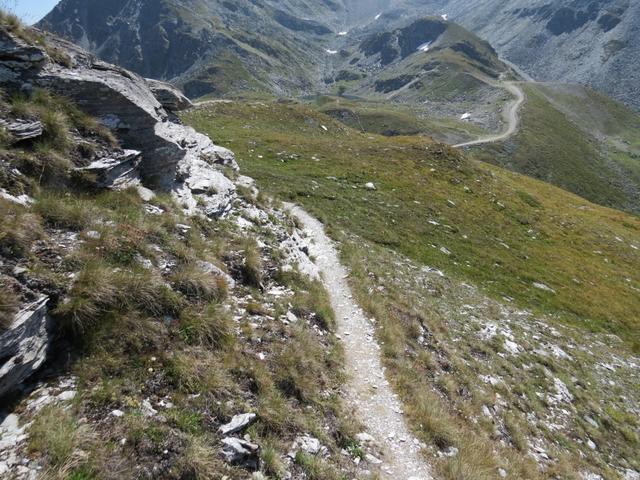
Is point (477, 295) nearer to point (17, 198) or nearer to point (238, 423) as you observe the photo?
point (238, 423)

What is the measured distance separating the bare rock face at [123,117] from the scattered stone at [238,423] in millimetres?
9781

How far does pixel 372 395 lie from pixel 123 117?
1497 cm

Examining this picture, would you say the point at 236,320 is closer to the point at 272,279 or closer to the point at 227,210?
the point at 272,279

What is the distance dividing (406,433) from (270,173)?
89.9 feet

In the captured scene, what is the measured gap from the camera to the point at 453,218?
3647 centimetres

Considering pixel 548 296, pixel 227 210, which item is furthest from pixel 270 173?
pixel 548 296

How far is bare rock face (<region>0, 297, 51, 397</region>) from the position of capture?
6637 millimetres

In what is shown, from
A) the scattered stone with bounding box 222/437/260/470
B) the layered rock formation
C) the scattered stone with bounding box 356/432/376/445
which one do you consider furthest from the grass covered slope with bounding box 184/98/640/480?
the layered rock formation

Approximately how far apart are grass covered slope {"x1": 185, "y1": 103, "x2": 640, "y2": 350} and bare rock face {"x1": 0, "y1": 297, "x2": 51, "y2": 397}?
66.4 ft

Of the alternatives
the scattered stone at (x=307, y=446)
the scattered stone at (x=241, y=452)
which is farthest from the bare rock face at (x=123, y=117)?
the scattered stone at (x=307, y=446)

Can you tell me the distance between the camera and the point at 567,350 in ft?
70.4

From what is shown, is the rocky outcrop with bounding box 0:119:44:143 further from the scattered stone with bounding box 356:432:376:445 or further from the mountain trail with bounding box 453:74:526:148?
the mountain trail with bounding box 453:74:526:148

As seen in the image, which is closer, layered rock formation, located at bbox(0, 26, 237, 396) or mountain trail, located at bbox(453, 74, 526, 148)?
layered rock formation, located at bbox(0, 26, 237, 396)

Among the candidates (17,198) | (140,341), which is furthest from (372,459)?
(17,198)
